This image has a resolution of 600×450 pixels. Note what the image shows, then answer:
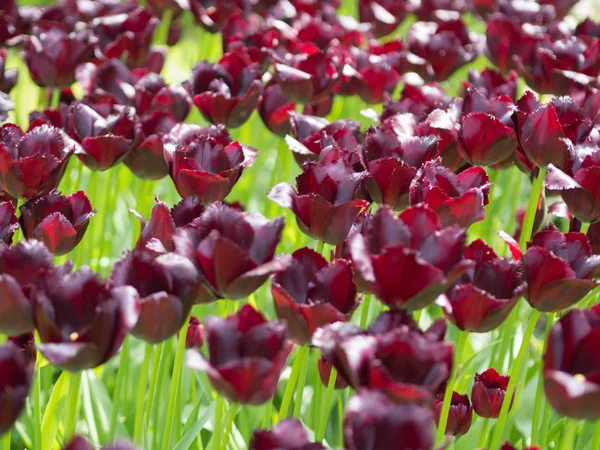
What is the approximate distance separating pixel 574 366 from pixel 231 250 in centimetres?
43

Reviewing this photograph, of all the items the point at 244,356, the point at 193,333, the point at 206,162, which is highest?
the point at 244,356

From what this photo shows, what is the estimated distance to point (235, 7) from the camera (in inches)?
119

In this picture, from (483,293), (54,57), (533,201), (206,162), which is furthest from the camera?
(54,57)

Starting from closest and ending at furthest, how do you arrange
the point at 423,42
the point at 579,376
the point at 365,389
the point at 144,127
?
the point at 365,389 → the point at 579,376 → the point at 144,127 → the point at 423,42

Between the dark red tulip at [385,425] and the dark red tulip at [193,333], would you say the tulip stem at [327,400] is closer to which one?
the dark red tulip at [193,333]

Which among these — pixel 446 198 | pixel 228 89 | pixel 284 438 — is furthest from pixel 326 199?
pixel 228 89

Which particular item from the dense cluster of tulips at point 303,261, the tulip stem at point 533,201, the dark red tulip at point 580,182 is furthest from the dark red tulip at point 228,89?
the dark red tulip at point 580,182

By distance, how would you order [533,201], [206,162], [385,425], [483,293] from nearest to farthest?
[385,425], [483,293], [206,162], [533,201]

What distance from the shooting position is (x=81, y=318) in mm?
990

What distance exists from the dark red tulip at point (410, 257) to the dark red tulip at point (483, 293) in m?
0.04

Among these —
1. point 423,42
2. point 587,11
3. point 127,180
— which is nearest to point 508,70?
point 423,42

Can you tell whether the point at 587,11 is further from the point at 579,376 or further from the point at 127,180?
the point at 579,376

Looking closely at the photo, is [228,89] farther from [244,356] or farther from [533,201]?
[244,356]

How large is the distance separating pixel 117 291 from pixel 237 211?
0.23m
